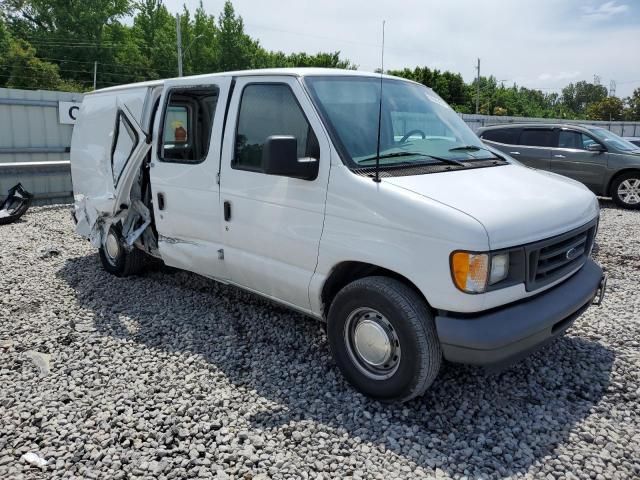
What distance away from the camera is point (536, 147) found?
11.5 metres

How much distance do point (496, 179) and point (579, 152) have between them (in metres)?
9.01

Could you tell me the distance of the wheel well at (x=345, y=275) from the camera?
134 inches

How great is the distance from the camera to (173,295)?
5.39 metres

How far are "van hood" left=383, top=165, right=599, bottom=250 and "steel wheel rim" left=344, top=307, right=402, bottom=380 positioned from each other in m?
0.83

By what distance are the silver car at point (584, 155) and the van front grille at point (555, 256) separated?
27.4 feet

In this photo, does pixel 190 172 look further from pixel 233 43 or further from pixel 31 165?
pixel 233 43

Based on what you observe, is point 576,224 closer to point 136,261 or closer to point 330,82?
point 330,82

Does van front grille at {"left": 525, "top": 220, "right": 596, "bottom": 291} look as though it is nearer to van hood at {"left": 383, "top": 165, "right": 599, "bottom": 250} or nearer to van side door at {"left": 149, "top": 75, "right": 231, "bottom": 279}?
van hood at {"left": 383, "top": 165, "right": 599, "bottom": 250}

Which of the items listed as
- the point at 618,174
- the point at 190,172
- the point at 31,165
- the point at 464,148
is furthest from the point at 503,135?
the point at 31,165

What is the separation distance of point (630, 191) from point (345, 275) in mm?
9786

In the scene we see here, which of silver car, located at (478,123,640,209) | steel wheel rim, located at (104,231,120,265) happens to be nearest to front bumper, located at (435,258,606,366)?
steel wheel rim, located at (104,231,120,265)

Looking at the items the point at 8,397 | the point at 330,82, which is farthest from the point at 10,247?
the point at 330,82

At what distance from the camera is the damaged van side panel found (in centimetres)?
520

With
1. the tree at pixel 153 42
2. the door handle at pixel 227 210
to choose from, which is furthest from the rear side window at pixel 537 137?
the tree at pixel 153 42
